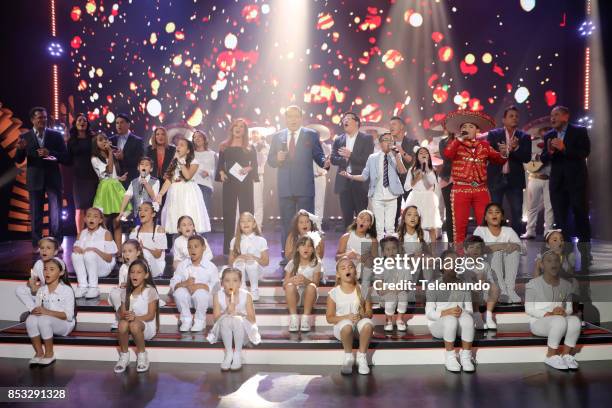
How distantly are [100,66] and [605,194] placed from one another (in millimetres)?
7949

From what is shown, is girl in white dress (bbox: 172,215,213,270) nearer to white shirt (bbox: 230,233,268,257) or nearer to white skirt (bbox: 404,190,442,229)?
white shirt (bbox: 230,233,268,257)

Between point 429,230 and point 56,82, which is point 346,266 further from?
point 56,82

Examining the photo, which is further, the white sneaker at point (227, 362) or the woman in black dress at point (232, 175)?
the woman in black dress at point (232, 175)

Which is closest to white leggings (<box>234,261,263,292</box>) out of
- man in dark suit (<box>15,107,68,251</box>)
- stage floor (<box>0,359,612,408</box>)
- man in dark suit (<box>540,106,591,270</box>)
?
stage floor (<box>0,359,612,408</box>)

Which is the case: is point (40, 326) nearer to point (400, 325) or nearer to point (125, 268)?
point (125, 268)

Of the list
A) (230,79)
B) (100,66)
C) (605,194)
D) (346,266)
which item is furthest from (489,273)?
(100,66)

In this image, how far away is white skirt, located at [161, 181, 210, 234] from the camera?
6.77 meters

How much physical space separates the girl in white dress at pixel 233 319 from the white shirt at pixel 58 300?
118 cm

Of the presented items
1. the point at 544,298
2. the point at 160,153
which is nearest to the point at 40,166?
the point at 160,153

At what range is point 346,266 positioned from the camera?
4992 mm

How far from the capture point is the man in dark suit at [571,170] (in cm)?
666

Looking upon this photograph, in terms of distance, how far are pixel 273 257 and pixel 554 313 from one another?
3.26 metres


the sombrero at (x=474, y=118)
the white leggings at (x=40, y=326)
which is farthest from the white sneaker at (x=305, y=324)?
the sombrero at (x=474, y=118)

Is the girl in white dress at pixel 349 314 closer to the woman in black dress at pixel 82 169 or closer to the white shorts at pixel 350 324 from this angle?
the white shorts at pixel 350 324
